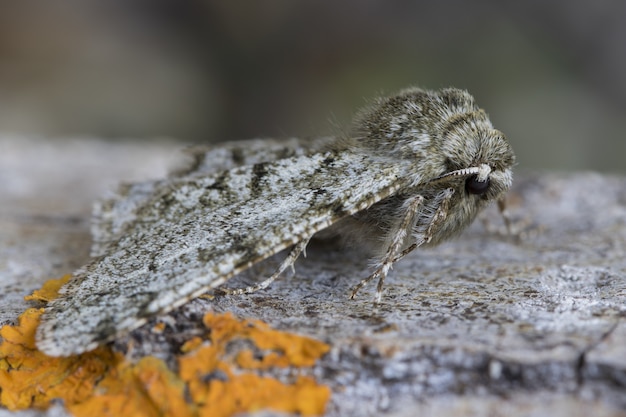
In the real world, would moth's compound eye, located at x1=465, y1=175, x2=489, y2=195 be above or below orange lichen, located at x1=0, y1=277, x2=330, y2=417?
above

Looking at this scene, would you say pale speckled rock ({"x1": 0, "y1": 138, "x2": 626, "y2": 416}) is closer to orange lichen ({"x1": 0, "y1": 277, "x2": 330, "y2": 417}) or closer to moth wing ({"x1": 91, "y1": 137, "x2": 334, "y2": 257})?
orange lichen ({"x1": 0, "y1": 277, "x2": 330, "y2": 417})

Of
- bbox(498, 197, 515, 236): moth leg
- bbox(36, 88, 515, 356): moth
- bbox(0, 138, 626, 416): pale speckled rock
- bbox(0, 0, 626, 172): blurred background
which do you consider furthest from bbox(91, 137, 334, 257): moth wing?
bbox(0, 0, 626, 172): blurred background

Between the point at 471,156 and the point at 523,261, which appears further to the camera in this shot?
the point at 523,261

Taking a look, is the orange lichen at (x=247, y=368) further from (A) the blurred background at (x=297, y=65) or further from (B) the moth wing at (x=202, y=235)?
(A) the blurred background at (x=297, y=65)

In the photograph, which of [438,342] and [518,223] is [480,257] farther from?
[438,342]

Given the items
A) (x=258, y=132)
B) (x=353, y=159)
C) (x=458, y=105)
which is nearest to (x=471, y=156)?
(x=458, y=105)

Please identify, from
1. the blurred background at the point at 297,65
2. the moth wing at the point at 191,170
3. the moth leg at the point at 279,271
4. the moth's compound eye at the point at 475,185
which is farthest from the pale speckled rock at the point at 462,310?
the blurred background at the point at 297,65

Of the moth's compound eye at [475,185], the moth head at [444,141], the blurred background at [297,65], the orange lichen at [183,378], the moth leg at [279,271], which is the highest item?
the blurred background at [297,65]
